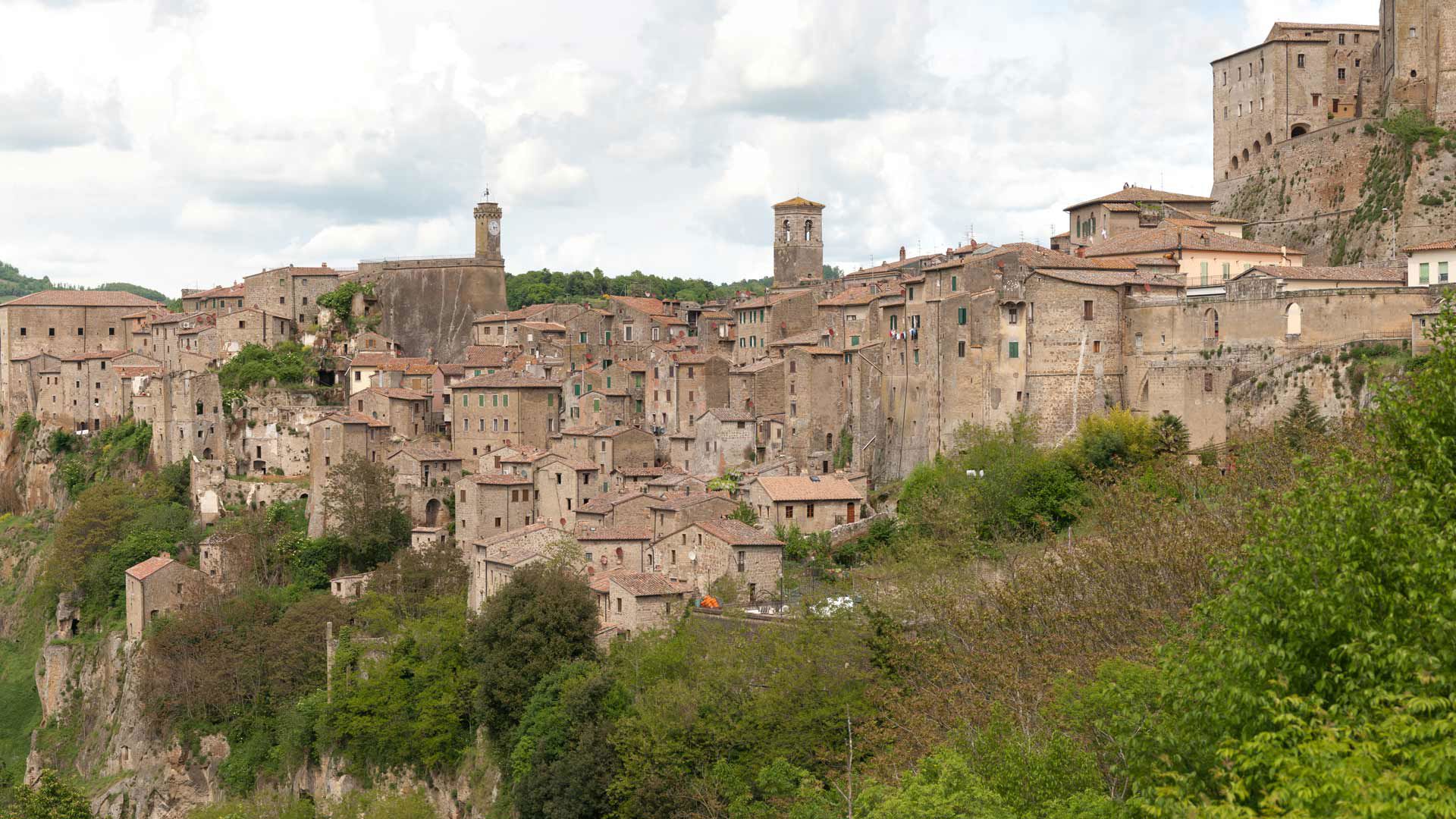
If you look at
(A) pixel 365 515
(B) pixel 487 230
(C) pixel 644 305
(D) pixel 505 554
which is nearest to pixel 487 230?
(B) pixel 487 230

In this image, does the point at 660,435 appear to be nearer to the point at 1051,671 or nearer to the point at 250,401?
the point at 250,401

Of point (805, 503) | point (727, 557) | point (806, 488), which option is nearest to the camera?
point (727, 557)

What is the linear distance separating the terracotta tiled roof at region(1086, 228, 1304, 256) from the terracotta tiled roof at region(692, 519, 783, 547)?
58.3 feet

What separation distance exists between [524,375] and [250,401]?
13.3 meters

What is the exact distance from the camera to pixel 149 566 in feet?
202

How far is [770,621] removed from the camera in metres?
42.2

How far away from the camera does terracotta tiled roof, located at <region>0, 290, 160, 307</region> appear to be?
89.4 meters

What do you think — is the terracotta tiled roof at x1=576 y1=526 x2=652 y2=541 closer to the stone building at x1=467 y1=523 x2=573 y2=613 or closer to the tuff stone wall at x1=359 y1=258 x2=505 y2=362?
the stone building at x1=467 y1=523 x2=573 y2=613

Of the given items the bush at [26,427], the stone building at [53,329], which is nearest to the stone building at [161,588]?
the bush at [26,427]

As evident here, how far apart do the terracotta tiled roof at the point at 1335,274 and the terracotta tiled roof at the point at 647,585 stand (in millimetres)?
20169

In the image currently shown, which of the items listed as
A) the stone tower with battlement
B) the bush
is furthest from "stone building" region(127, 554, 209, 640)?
the stone tower with battlement

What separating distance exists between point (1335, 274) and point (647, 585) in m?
23.2

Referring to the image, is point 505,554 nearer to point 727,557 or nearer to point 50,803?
point 727,557

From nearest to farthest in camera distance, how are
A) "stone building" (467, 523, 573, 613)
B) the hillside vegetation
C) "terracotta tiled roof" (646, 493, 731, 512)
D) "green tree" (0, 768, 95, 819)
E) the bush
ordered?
1. the hillside vegetation
2. "green tree" (0, 768, 95, 819)
3. "terracotta tiled roof" (646, 493, 731, 512)
4. "stone building" (467, 523, 573, 613)
5. the bush
